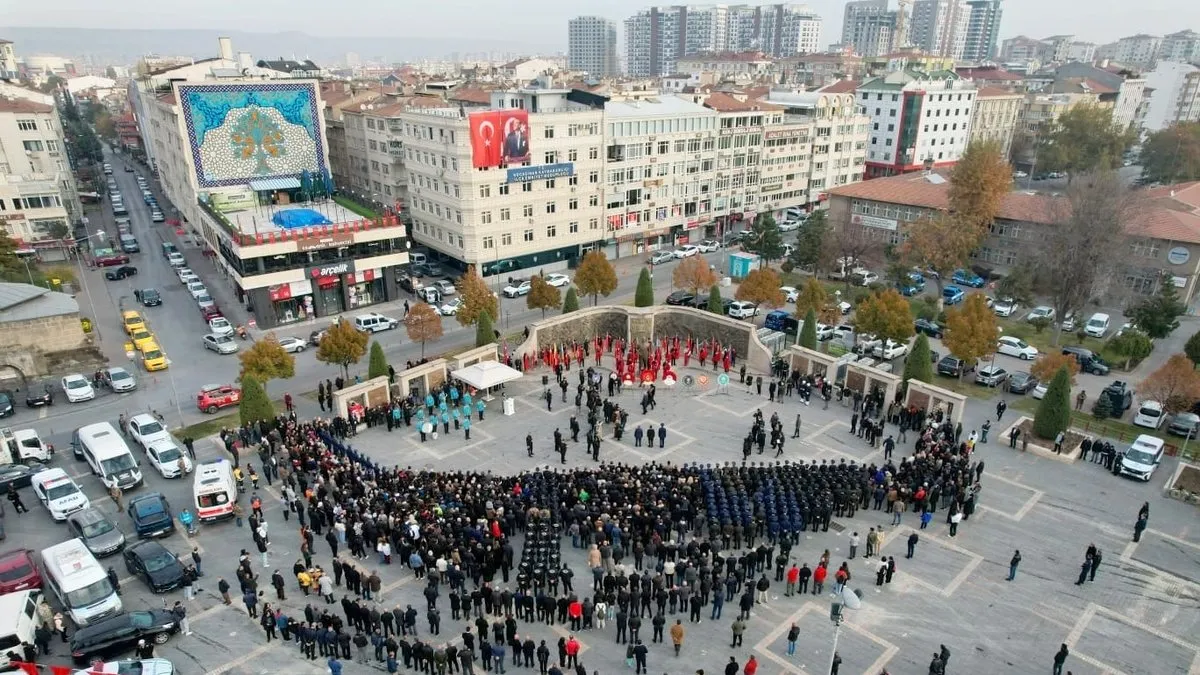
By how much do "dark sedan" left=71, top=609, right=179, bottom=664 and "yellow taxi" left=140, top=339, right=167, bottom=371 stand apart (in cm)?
2205

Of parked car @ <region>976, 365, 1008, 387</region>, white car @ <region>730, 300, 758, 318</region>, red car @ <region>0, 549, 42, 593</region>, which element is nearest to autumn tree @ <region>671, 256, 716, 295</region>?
white car @ <region>730, 300, 758, 318</region>

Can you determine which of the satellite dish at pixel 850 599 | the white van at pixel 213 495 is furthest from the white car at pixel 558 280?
the satellite dish at pixel 850 599

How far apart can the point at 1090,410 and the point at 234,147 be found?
55468 mm

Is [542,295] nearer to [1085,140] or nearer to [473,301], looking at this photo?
[473,301]

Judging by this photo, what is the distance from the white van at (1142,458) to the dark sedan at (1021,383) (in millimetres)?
7213

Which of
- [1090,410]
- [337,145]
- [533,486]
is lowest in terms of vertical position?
[1090,410]

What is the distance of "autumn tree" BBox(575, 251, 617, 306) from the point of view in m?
45.7

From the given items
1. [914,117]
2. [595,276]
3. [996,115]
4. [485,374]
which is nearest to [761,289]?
[595,276]

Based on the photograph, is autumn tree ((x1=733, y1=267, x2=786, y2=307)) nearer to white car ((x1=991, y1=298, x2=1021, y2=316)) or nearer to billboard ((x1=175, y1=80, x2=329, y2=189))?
A: white car ((x1=991, y1=298, x2=1021, y2=316))

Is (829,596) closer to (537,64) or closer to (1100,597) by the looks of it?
(1100,597)

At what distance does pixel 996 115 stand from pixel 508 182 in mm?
72254

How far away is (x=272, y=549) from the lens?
22.6 metres

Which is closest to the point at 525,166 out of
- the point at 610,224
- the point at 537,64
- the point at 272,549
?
the point at 610,224

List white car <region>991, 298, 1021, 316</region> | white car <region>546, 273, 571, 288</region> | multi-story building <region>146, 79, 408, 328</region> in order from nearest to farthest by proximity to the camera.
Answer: multi-story building <region>146, 79, 408, 328</region> → white car <region>991, 298, 1021, 316</region> → white car <region>546, 273, 571, 288</region>
